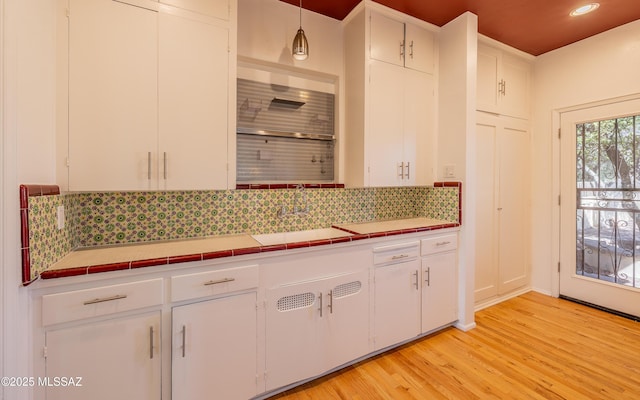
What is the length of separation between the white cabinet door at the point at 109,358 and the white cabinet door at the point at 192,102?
2.47 feet

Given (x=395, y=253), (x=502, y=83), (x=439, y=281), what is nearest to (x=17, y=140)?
(x=395, y=253)

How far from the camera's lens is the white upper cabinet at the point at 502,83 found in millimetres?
2936

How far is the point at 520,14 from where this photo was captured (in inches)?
97.5

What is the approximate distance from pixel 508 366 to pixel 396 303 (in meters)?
0.88

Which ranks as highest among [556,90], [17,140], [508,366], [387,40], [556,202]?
[387,40]

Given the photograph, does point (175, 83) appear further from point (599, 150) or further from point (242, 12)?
point (599, 150)

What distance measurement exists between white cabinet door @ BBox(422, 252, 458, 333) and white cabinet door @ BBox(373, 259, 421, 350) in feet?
0.31

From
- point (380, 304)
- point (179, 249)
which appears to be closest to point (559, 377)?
point (380, 304)

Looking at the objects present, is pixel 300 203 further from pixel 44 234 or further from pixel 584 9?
pixel 584 9

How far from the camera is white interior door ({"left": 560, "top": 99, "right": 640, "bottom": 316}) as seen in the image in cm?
272

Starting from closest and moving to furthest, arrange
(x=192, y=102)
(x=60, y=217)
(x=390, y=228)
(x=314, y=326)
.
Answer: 1. (x=60, y=217)
2. (x=192, y=102)
3. (x=314, y=326)
4. (x=390, y=228)

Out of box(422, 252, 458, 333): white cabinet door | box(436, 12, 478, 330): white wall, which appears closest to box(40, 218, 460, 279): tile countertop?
box(422, 252, 458, 333): white cabinet door

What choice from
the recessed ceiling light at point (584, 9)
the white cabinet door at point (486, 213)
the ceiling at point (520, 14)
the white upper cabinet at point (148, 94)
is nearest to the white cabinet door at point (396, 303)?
the white cabinet door at point (486, 213)

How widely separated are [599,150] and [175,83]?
3.93 meters
